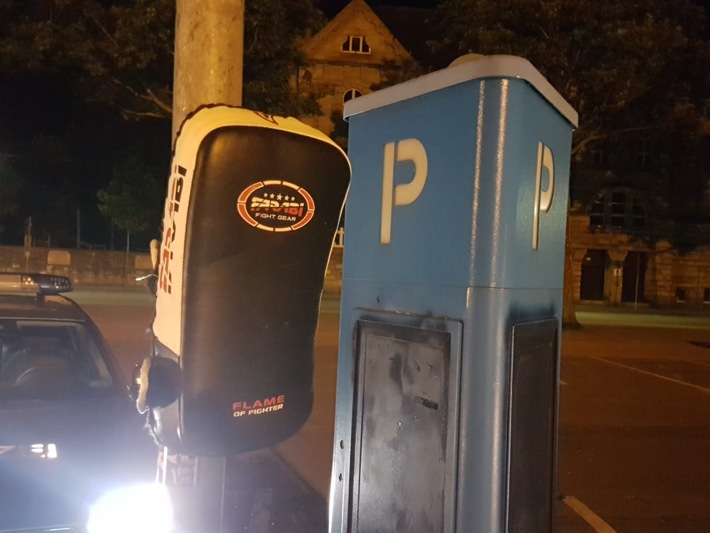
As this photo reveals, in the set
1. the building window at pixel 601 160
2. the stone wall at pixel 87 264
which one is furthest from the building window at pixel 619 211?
the stone wall at pixel 87 264

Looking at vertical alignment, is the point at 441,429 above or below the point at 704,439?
above

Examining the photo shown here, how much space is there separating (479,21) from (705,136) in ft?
26.7

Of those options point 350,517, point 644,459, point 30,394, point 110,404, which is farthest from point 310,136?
point 644,459

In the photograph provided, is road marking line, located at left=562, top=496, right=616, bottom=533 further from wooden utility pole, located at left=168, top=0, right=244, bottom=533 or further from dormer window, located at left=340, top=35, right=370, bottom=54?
dormer window, located at left=340, top=35, right=370, bottom=54

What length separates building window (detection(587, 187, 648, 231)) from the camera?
34.2m

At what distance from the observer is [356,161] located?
2.50 m

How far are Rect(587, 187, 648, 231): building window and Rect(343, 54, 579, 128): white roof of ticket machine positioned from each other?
33.5 m

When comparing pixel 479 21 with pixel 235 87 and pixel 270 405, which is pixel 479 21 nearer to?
pixel 235 87

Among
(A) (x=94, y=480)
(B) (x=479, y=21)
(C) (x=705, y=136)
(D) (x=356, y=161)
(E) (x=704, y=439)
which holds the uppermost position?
(B) (x=479, y=21)

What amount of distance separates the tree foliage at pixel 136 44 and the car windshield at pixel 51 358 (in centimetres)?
1346

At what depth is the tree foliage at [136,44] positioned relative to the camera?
16.8m

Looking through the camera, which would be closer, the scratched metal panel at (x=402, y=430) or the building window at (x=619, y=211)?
the scratched metal panel at (x=402, y=430)

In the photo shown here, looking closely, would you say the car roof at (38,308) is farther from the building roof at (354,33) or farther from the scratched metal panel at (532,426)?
the building roof at (354,33)

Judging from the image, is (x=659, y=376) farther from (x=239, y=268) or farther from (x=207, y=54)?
(x=239, y=268)
